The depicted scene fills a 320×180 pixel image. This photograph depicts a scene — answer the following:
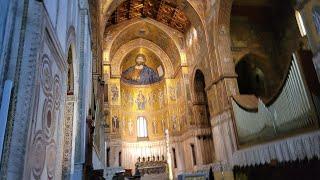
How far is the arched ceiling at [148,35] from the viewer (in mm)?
20344

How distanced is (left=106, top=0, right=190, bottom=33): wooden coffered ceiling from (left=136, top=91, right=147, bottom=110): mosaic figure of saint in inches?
313

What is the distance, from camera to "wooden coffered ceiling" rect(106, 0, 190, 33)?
61.1ft

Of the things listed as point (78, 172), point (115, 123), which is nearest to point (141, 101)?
point (115, 123)

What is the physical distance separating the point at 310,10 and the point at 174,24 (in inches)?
575

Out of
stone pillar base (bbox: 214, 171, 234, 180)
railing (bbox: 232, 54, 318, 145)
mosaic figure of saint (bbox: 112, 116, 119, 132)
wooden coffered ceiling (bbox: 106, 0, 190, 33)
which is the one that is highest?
wooden coffered ceiling (bbox: 106, 0, 190, 33)

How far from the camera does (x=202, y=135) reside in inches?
687

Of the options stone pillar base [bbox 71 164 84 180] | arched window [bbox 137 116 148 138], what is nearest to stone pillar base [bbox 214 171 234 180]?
stone pillar base [bbox 71 164 84 180]

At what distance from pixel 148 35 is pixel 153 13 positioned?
2681 millimetres

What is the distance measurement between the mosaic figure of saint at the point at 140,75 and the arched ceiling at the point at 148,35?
373 centimetres

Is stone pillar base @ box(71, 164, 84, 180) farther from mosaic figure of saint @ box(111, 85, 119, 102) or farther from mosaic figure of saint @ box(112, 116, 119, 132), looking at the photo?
mosaic figure of saint @ box(111, 85, 119, 102)

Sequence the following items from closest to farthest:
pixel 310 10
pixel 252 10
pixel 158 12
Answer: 1. pixel 310 10
2. pixel 252 10
3. pixel 158 12

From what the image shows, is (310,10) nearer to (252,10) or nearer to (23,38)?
(23,38)

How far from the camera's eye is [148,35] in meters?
22.4

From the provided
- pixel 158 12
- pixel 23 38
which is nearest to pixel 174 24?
pixel 158 12
